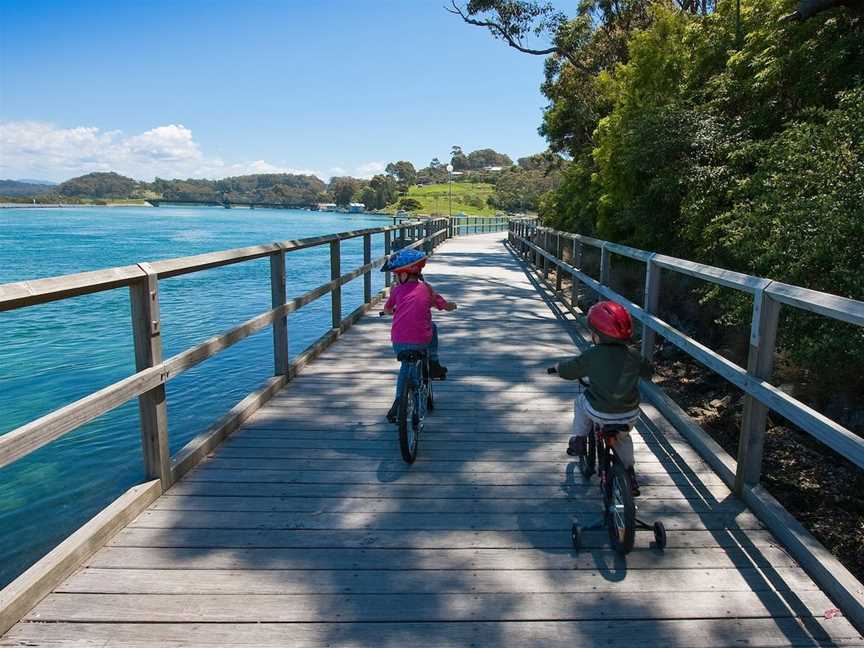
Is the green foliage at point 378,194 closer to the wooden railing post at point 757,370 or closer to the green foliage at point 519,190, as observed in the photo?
the green foliage at point 519,190

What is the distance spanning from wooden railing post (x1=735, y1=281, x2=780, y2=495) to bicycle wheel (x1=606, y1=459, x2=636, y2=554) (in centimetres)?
83

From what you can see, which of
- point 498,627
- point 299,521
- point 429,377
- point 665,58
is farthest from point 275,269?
point 665,58

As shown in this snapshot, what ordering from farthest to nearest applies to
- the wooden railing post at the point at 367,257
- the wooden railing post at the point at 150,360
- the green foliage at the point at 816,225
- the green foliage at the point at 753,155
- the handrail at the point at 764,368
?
the wooden railing post at the point at 367,257, the green foliage at the point at 753,155, the green foliage at the point at 816,225, the wooden railing post at the point at 150,360, the handrail at the point at 764,368

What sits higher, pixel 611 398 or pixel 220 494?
pixel 611 398

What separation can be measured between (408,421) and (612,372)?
4.37 feet

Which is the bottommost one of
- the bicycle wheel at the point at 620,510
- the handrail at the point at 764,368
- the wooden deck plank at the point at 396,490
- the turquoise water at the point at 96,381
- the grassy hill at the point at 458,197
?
the turquoise water at the point at 96,381

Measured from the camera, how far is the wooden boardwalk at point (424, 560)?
2438 millimetres

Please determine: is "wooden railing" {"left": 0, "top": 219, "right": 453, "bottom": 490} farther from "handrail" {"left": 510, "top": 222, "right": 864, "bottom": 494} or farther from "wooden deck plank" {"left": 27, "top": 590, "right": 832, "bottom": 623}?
"handrail" {"left": 510, "top": 222, "right": 864, "bottom": 494}

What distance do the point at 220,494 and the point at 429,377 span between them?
5.48 feet

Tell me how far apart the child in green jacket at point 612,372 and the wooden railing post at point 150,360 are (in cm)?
200

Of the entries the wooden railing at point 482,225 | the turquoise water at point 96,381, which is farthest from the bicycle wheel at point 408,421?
the wooden railing at point 482,225

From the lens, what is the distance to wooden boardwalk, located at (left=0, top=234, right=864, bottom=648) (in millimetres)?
2438

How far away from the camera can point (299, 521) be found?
327cm

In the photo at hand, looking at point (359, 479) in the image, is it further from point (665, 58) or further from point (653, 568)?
point (665, 58)
